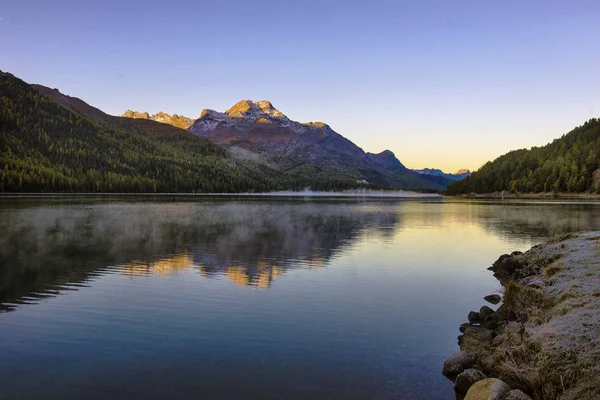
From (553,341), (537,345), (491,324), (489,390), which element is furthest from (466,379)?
(491,324)

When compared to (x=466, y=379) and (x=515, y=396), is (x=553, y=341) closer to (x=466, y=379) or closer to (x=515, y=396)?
(x=466, y=379)

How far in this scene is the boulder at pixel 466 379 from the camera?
46.0 feet

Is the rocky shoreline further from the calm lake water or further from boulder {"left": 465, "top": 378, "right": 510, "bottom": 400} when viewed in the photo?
the calm lake water

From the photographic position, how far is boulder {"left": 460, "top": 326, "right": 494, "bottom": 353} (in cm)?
1750

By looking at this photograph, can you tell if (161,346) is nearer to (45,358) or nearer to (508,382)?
(45,358)

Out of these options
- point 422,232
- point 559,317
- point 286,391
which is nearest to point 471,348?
point 559,317

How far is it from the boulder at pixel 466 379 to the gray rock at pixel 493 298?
14018mm

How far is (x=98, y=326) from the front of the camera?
20.3 m

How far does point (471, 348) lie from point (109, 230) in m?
60.5

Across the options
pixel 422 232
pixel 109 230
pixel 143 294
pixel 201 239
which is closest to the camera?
pixel 143 294

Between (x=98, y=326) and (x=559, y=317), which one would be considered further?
(x=98, y=326)

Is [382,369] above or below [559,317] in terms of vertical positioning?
below

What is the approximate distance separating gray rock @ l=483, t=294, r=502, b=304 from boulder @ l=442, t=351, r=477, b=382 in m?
12.3

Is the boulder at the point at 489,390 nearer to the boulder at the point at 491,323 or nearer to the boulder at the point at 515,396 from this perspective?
the boulder at the point at 515,396
